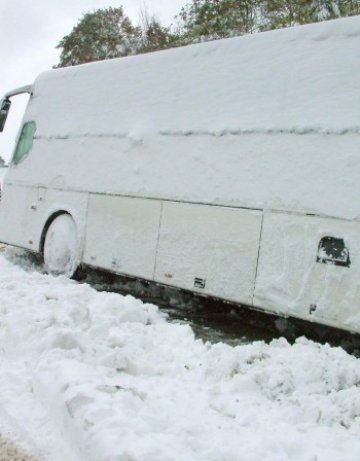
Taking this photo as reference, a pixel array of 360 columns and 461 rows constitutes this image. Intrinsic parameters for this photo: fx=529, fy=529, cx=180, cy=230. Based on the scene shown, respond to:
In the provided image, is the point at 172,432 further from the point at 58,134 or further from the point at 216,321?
the point at 58,134

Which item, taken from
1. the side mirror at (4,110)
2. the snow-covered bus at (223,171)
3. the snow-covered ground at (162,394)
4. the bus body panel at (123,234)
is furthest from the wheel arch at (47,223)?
the snow-covered ground at (162,394)

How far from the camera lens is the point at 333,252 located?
15.8 ft

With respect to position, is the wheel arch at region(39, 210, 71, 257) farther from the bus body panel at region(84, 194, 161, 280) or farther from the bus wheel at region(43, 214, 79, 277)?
the bus body panel at region(84, 194, 161, 280)

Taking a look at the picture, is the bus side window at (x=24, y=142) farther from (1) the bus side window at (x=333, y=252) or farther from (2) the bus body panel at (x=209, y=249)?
(1) the bus side window at (x=333, y=252)

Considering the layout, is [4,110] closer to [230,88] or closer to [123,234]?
[123,234]

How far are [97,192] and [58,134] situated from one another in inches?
58.0

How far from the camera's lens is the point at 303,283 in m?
5.02

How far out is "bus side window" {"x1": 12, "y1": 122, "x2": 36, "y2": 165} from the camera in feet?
29.0

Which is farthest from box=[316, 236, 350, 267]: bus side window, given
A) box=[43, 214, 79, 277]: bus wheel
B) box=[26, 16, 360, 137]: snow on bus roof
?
box=[43, 214, 79, 277]: bus wheel

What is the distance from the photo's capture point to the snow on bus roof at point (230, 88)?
504 cm

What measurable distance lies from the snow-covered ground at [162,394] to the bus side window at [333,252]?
78 centimetres

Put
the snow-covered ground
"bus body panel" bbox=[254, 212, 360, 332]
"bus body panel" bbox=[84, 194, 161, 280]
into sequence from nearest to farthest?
the snow-covered ground < "bus body panel" bbox=[254, 212, 360, 332] < "bus body panel" bbox=[84, 194, 161, 280]

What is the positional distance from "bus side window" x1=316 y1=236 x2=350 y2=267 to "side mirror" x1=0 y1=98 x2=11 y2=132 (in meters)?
6.55

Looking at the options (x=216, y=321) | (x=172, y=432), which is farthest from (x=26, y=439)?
(x=216, y=321)
